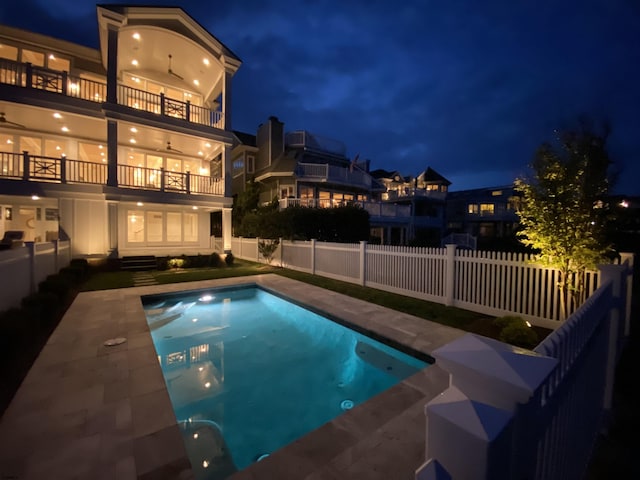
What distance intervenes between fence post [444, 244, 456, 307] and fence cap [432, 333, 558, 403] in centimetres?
601

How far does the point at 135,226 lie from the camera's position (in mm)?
15242

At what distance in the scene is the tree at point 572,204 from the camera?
5020 mm

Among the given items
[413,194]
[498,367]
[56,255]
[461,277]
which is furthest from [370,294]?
[413,194]

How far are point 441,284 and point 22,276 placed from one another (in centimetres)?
1004

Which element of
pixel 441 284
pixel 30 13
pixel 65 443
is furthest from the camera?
pixel 30 13

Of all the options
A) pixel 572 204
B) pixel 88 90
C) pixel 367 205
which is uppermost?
pixel 88 90

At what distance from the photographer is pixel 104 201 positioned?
12.5 meters

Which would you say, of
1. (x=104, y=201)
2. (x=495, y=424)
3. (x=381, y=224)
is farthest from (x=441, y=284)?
(x=381, y=224)

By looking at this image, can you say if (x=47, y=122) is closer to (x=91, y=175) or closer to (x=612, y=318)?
(x=91, y=175)

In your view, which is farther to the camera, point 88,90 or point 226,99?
point 226,99

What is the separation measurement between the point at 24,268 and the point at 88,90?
10913 millimetres

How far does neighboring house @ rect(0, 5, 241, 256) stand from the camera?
11.6 metres

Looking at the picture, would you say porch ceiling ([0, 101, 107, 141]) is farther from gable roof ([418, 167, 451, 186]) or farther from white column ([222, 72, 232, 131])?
gable roof ([418, 167, 451, 186])

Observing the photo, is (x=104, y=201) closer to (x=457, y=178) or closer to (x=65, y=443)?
(x=65, y=443)
